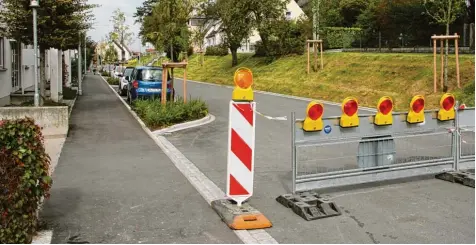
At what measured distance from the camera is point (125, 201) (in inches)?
259

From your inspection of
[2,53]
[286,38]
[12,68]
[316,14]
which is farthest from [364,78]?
[2,53]

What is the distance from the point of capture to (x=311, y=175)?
6695 mm

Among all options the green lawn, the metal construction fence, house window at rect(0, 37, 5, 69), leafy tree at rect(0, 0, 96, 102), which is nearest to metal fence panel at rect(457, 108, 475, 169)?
the metal construction fence

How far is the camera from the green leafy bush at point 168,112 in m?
14.4

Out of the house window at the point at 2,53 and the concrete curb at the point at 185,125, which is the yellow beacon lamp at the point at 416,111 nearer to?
the concrete curb at the point at 185,125

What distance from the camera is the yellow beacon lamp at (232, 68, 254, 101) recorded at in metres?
5.89

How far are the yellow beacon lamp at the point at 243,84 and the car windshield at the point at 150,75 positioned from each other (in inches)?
580

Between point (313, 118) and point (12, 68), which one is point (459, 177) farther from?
point (12, 68)

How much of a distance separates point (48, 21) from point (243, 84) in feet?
Result: 37.9

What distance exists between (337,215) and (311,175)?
2.79 ft

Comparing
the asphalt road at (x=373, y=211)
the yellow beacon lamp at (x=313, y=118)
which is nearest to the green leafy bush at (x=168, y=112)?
the asphalt road at (x=373, y=211)

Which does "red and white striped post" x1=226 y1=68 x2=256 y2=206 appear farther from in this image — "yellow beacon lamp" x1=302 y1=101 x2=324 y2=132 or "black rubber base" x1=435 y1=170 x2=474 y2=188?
"black rubber base" x1=435 y1=170 x2=474 y2=188

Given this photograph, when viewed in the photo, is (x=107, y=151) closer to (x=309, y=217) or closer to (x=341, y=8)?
(x=309, y=217)

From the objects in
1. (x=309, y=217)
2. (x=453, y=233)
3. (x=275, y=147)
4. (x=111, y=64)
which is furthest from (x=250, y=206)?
(x=111, y=64)
